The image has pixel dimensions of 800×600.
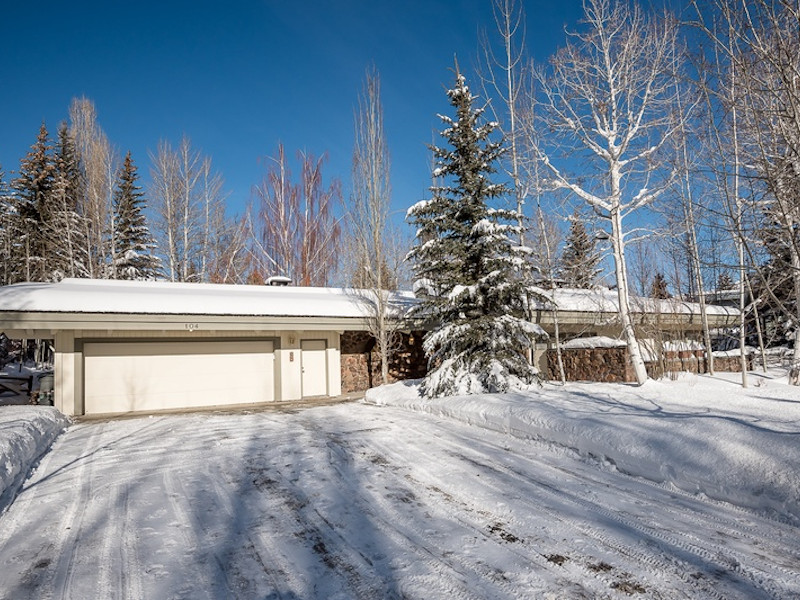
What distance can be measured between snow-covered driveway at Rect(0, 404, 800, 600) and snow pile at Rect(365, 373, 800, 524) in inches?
8.9

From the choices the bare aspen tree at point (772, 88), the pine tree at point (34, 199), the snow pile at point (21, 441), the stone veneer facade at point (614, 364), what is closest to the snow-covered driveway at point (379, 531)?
the snow pile at point (21, 441)

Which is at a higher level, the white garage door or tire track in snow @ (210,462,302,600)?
the white garage door

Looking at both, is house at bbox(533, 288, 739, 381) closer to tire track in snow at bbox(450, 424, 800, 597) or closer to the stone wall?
the stone wall

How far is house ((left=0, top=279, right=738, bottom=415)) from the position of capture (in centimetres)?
1059

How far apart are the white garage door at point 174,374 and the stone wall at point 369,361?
2409 millimetres

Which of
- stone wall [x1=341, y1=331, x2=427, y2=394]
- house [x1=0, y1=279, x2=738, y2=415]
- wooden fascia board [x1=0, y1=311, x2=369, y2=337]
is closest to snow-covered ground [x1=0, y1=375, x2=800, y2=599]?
wooden fascia board [x1=0, y1=311, x2=369, y2=337]

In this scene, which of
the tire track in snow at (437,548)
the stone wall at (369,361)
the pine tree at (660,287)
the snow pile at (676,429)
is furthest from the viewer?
the stone wall at (369,361)

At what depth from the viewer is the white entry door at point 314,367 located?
14.0m

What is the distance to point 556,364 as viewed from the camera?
54.2 feet

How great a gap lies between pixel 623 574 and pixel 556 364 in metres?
14.4

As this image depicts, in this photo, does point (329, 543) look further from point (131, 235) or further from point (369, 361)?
point (131, 235)

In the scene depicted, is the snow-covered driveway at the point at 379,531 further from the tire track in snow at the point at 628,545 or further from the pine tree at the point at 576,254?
the pine tree at the point at 576,254

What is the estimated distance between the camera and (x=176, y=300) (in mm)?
11609

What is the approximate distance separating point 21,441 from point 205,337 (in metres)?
6.93
